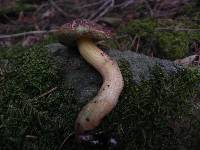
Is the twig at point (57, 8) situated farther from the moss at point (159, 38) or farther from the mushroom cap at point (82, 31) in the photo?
the mushroom cap at point (82, 31)

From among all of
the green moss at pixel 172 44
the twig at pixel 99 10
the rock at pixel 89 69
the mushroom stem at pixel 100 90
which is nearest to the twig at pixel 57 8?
the twig at pixel 99 10

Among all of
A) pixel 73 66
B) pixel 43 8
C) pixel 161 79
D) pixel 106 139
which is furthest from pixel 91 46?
pixel 43 8

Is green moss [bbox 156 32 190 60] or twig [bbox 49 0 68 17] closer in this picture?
green moss [bbox 156 32 190 60]

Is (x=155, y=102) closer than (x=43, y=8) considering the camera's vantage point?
Yes

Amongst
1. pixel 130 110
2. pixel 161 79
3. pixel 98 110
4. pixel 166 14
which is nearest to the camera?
pixel 98 110

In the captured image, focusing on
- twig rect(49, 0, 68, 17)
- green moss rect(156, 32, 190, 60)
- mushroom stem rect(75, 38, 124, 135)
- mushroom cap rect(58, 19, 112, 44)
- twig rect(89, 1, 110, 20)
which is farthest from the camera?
twig rect(49, 0, 68, 17)

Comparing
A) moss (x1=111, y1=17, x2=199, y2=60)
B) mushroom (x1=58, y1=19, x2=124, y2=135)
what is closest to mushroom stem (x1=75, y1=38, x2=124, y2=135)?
mushroom (x1=58, y1=19, x2=124, y2=135)

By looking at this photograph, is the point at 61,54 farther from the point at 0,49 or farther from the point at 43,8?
the point at 43,8

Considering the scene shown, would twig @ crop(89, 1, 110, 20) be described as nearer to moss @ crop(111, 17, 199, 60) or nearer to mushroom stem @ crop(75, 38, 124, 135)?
moss @ crop(111, 17, 199, 60)

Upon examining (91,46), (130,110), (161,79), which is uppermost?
(91,46)
